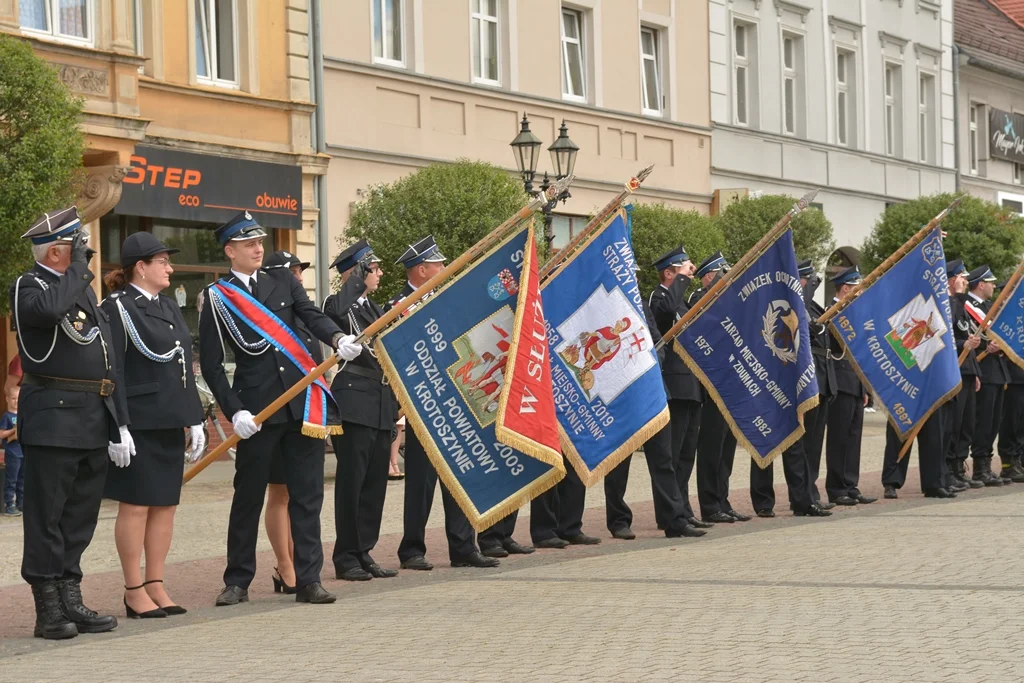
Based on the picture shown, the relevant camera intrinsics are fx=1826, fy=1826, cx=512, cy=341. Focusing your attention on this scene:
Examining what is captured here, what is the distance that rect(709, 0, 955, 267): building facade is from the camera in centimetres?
3109

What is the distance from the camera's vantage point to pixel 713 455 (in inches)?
528

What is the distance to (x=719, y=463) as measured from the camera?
13.5 m

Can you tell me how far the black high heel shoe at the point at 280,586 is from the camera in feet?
32.4

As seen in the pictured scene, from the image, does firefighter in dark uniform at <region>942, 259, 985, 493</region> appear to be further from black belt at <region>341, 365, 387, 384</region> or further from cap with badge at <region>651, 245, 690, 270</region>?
black belt at <region>341, 365, 387, 384</region>

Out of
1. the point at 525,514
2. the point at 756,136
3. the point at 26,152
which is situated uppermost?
the point at 756,136

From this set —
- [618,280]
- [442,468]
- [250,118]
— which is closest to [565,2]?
[250,118]

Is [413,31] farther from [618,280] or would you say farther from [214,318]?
[214,318]

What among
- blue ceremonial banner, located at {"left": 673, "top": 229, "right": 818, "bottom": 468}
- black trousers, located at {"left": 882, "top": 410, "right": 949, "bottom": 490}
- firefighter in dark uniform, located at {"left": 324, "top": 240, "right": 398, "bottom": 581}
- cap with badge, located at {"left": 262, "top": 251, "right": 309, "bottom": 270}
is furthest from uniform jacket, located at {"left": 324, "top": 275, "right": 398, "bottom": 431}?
black trousers, located at {"left": 882, "top": 410, "right": 949, "bottom": 490}

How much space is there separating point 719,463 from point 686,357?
0.98 m

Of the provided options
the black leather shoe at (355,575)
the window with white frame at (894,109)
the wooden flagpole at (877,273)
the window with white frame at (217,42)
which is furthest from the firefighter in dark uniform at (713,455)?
the window with white frame at (894,109)

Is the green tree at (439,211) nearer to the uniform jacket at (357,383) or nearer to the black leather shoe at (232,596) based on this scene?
the uniform jacket at (357,383)

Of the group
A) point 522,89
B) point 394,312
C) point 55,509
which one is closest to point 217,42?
point 522,89

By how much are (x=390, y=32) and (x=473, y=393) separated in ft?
48.7

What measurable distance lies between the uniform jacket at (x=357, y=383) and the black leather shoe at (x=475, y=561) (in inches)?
36.5
